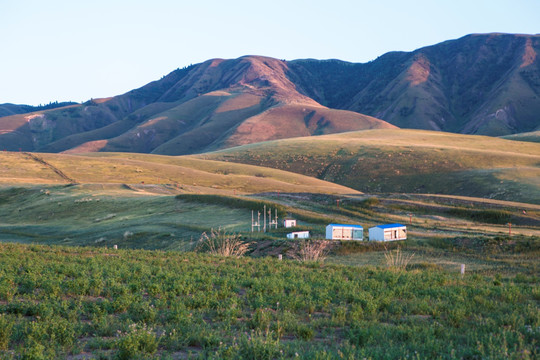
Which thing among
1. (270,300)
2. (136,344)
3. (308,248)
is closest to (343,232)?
(308,248)

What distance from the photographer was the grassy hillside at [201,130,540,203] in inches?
3300

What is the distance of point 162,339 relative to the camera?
9414mm

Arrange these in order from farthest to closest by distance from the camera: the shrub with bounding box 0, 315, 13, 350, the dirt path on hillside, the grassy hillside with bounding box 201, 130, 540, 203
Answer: the dirt path on hillside → the grassy hillside with bounding box 201, 130, 540, 203 → the shrub with bounding box 0, 315, 13, 350

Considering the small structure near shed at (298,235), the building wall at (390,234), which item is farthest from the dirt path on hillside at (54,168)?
the building wall at (390,234)

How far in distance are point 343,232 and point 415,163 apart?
73.1 metres

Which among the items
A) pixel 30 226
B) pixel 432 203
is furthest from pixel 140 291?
pixel 432 203

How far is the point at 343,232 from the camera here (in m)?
35.9

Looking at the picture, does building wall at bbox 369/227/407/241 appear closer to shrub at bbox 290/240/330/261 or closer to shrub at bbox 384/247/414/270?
shrub at bbox 384/247/414/270

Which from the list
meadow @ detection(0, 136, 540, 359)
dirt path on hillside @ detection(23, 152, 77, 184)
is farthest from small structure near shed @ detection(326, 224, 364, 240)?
dirt path on hillside @ detection(23, 152, 77, 184)

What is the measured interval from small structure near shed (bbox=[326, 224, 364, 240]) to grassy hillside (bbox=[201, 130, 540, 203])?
44.2m

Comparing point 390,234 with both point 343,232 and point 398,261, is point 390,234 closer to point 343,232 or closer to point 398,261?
point 343,232

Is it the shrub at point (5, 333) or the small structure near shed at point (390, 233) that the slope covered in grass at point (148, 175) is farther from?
the shrub at point (5, 333)

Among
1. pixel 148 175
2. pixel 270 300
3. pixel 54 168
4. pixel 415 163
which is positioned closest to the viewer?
pixel 270 300

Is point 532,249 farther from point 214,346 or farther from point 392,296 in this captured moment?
point 214,346
